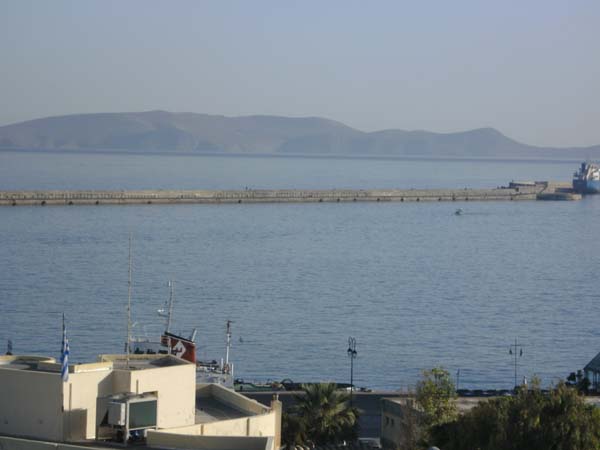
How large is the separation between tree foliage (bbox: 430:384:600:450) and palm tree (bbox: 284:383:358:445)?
331cm

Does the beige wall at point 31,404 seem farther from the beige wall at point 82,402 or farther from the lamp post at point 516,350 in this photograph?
the lamp post at point 516,350

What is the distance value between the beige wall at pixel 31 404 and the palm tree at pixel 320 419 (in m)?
6.07

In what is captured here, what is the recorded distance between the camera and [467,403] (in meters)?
15.5

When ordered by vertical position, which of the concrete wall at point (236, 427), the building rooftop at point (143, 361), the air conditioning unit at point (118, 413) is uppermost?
the building rooftop at point (143, 361)

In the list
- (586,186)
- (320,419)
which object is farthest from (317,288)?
(586,186)

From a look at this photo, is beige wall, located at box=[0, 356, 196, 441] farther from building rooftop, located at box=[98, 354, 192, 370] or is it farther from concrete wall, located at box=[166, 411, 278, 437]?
building rooftop, located at box=[98, 354, 192, 370]

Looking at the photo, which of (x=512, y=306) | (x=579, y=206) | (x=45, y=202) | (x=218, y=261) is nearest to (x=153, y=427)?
(x=512, y=306)

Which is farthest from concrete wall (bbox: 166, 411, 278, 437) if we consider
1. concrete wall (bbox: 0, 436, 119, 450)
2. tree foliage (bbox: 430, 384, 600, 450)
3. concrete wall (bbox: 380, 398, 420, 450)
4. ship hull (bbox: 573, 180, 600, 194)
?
ship hull (bbox: 573, 180, 600, 194)

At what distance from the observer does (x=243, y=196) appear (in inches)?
2963

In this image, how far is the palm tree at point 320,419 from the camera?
43.8 ft

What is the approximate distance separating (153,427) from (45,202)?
2420 inches

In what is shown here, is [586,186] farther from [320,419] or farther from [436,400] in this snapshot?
[320,419]

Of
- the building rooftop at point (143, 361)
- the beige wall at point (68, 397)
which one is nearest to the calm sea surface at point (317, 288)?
the building rooftop at point (143, 361)

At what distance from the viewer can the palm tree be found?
13.3 metres
